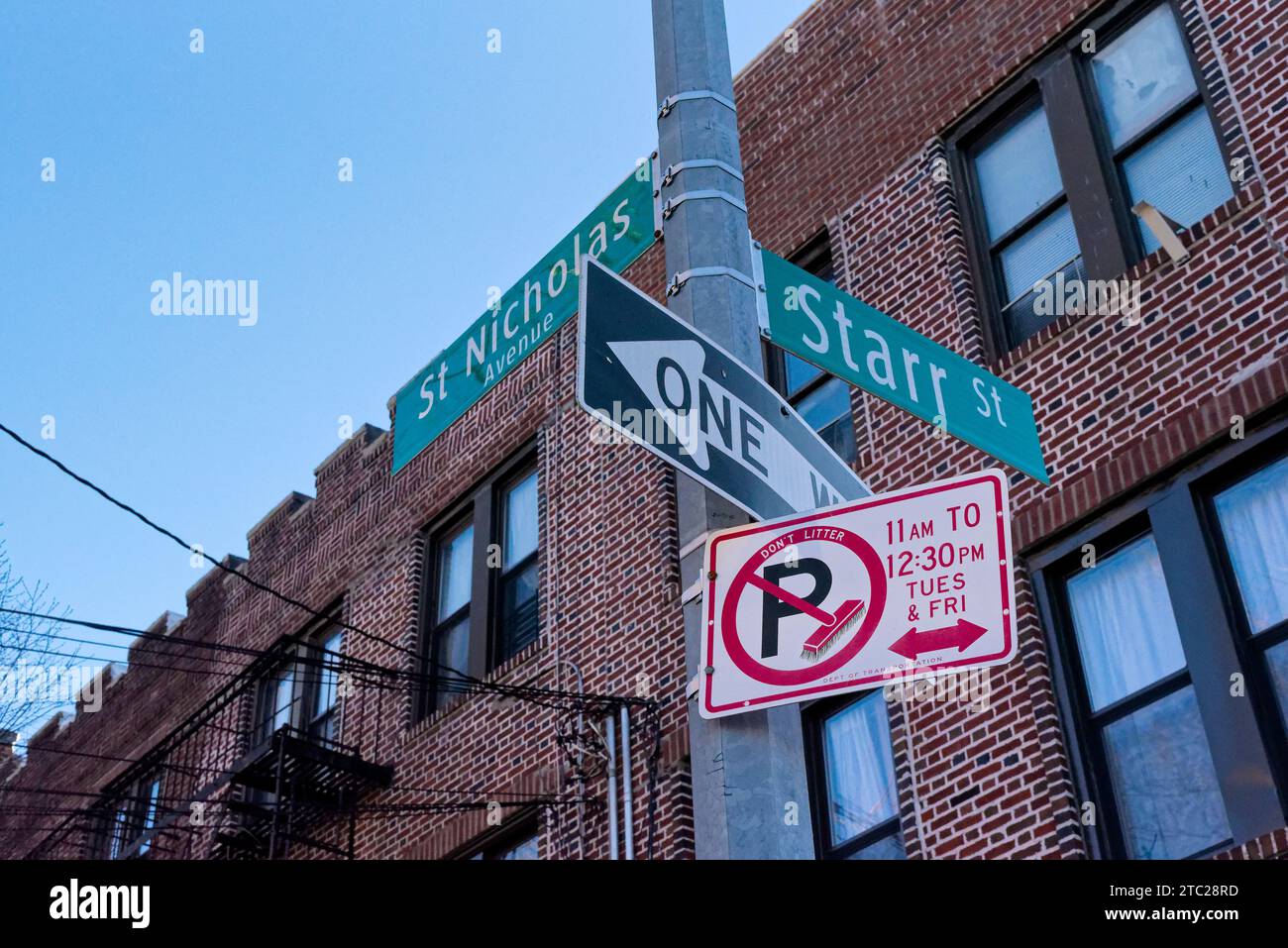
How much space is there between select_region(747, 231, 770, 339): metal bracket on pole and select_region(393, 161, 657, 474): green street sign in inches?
18.4

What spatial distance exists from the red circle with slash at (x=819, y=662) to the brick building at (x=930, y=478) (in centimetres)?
45

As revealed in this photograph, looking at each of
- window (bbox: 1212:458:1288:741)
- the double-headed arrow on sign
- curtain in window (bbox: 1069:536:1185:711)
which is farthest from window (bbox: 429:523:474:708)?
the double-headed arrow on sign

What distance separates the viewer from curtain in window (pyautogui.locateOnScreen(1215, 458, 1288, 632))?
8602mm

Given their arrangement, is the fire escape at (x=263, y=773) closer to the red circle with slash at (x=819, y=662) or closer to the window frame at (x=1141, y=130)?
the window frame at (x=1141, y=130)

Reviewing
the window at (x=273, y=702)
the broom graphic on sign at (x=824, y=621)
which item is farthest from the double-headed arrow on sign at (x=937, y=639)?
the window at (x=273, y=702)

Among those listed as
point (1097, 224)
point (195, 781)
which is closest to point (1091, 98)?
point (1097, 224)

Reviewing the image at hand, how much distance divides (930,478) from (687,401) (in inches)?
232

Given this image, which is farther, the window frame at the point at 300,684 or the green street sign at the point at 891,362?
the window frame at the point at 300,684

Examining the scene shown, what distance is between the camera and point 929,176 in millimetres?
12031

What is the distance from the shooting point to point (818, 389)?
1243cm

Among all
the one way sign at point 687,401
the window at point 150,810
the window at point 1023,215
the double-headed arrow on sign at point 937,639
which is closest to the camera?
the double-headed arrow on sign at point 937,639

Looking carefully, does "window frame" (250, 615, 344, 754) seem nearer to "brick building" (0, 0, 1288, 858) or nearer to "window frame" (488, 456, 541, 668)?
"brick building" (0, 0, 1288, 858)

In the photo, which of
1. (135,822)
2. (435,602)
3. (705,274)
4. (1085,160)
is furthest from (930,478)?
(135,822)

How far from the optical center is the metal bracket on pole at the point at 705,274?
538 cm
